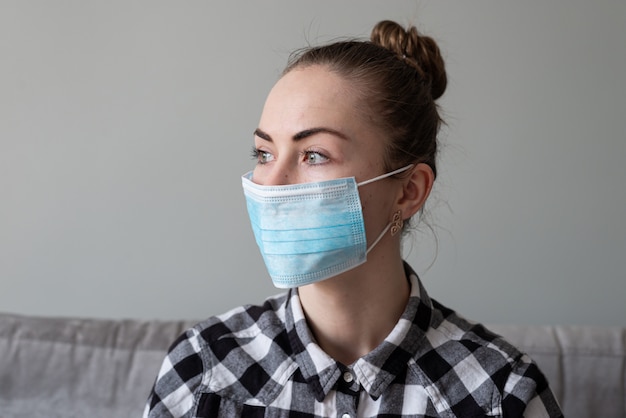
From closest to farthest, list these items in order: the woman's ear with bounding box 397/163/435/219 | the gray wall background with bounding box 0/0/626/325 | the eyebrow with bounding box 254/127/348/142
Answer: the eyebrow with bounding box 254/127/348/142, the woman's ear with bounding box 397/163/435/219, the gray wall background with bounding box 0/0/626/325

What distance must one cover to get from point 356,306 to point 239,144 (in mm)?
912

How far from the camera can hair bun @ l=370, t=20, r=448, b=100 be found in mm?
1492

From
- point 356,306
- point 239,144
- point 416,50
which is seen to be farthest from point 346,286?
point 239,144

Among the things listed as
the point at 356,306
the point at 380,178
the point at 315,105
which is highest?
the point at 315,105

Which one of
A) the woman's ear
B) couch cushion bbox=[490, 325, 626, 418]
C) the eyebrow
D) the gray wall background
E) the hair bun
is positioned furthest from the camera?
the gray wall background

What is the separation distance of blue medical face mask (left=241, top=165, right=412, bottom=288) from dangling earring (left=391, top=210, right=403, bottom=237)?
0.08 metres

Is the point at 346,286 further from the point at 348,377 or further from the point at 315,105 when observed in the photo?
the point at 315,105

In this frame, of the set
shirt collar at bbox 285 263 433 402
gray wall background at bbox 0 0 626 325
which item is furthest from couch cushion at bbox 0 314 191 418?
shirt collar at bbox 285 263 433 402

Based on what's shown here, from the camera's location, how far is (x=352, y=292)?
1383mm

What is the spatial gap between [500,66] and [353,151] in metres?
1.00

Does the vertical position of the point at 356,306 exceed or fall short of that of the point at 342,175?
it falls short

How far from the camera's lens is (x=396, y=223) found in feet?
4.53

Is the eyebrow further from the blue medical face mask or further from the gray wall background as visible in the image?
the gray wall background

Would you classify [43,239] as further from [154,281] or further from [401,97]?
[401,97]
